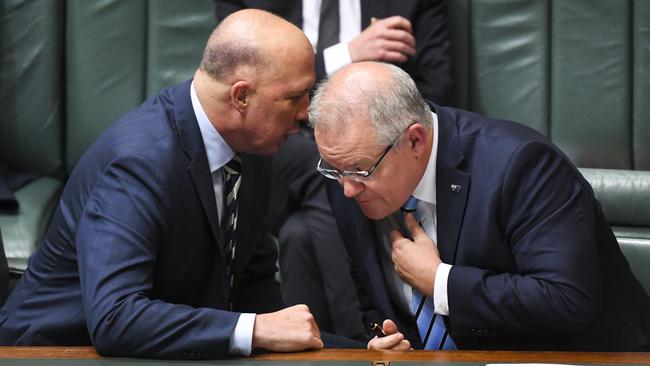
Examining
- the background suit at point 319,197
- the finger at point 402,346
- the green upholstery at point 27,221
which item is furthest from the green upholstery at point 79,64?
the finger at point 402,346

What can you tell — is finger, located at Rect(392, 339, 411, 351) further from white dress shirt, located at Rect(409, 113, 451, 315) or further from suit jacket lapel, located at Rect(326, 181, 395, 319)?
suit jacket lapel, located at Rect(326, 181, 395, 319)

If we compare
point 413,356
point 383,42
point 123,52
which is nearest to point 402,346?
point 413,356

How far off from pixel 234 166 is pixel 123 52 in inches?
47.9

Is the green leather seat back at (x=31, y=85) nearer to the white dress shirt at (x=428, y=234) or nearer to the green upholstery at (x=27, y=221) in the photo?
the green upholstery at (x=27, y=221)

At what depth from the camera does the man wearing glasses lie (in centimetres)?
209

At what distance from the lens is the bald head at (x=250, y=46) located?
2162 mm

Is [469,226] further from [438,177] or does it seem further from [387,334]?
[387,334]

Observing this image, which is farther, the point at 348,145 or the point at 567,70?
the point at 567,70

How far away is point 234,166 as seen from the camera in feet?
7.64

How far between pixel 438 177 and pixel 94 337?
745 mm

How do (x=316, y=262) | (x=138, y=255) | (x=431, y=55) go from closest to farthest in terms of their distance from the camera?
(x=138, y=255)
(x=316, y=262)
(x=431, y=55)

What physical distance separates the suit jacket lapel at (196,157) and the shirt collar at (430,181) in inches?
16.3

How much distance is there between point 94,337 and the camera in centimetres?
192

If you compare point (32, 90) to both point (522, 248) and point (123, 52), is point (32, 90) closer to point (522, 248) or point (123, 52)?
point (123, 52)
